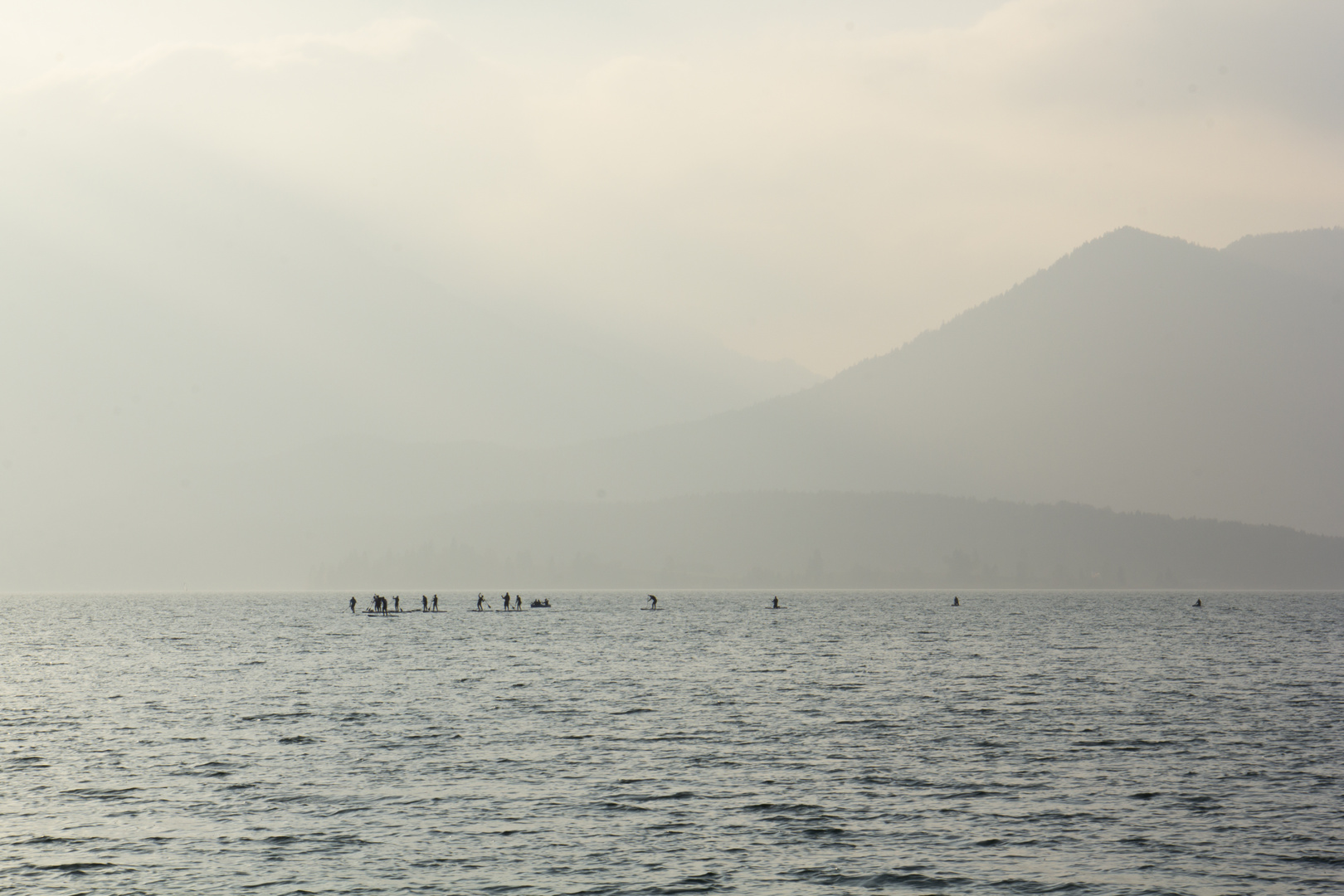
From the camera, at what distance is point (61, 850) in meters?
32.5

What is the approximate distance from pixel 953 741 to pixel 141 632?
13781 centimetres

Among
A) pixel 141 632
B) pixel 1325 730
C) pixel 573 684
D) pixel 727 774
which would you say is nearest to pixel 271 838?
pixel 727 774

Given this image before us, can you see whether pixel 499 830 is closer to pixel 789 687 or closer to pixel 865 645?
pixel 789 687

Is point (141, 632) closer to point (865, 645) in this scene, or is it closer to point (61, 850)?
point (865, 645)

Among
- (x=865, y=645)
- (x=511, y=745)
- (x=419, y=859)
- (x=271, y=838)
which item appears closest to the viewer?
(x=419, y=859)

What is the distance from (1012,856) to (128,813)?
27.2 m

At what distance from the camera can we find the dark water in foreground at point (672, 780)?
30.5m

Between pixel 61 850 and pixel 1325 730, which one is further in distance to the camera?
pixel 1325 730

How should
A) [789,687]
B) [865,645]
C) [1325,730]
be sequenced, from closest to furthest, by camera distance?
[1325,730], [789,687], [865,645]

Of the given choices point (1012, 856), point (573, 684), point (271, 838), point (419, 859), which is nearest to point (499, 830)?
point (419, 859)

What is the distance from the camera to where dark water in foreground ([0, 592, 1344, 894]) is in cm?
3053

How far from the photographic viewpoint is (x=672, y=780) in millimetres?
42156

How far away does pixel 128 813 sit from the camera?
121ft

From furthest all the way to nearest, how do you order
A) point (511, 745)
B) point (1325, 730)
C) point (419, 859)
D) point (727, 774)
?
point (1325, 730), point (511, 745), point (727, 774), point (419, 859)
